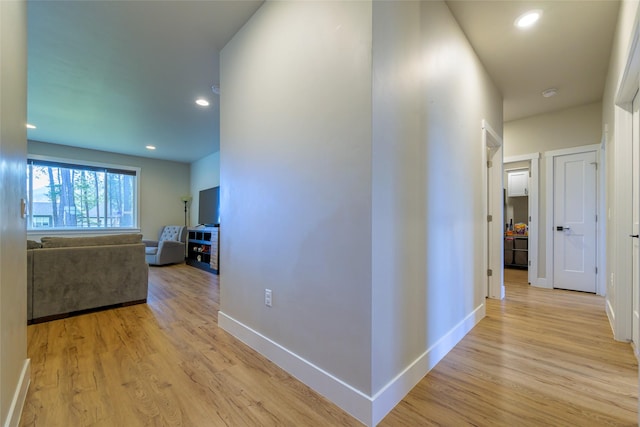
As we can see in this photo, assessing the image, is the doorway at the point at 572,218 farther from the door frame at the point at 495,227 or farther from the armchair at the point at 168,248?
the armchair at the point at 168,248

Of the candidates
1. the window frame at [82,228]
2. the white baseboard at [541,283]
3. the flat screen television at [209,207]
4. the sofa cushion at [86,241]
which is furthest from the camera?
the flat screen television at [209,207]

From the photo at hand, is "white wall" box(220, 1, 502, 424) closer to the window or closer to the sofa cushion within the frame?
the sofa cushion

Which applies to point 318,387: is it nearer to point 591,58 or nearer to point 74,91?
point 591,58

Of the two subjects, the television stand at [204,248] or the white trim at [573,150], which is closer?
the white trim at [573,150]

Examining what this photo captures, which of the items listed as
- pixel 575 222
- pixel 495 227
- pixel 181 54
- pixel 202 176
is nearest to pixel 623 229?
pixel 495 227

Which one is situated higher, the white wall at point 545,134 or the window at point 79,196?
the white wall at point 545,134

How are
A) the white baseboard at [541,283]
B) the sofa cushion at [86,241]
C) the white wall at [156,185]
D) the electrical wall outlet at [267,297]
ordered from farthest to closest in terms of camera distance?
the white wall at [156,185] → the white baseboard at [541,283] → the sofa cushion at [86,241] → the electrical wall outlet at [267,297]

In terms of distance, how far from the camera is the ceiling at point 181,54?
2.12 m

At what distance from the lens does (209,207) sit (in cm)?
625

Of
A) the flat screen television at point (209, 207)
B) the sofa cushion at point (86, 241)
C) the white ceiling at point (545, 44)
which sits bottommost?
the sofa cushion at point (86, 241)

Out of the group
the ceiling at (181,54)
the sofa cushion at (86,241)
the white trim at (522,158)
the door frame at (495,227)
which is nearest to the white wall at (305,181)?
the ceiling at (181,54)

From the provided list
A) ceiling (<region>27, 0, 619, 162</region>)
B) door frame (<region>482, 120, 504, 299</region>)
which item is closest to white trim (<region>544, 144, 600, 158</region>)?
ceiling (<region>27, 0, 619, 162</region>)

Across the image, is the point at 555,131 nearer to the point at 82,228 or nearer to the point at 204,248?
the point at 204,248

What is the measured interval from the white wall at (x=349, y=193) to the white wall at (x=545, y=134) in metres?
2.53
